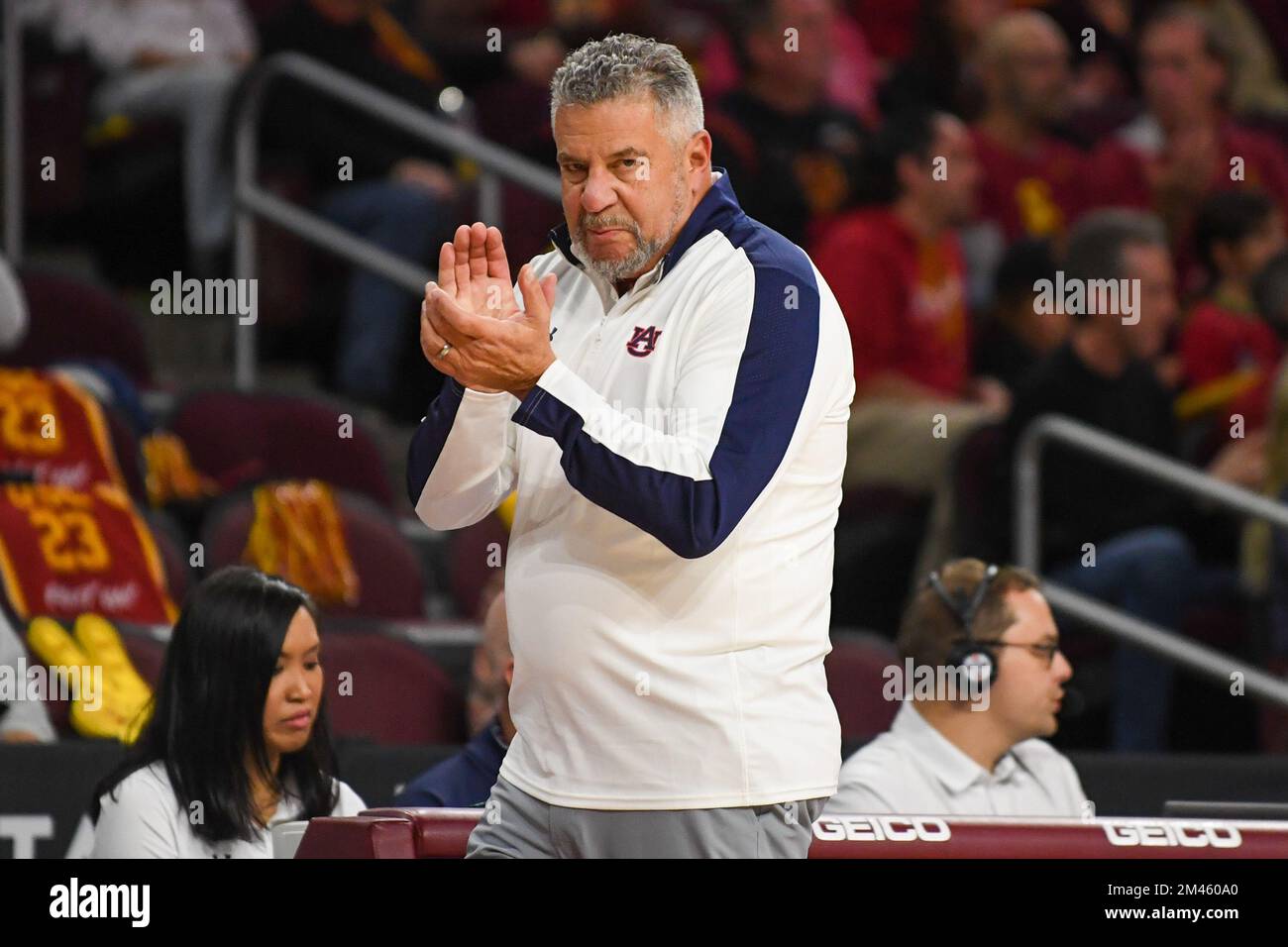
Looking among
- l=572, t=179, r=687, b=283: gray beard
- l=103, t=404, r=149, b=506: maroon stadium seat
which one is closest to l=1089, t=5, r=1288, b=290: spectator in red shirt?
l=103, t=404, r=149, b=506: maroon stadium seat

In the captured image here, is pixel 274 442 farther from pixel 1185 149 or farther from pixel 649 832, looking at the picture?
pixel 649 832

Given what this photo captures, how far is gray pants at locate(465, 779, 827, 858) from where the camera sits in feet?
9.63

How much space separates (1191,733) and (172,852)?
3.52m

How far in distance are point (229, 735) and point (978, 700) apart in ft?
5.07

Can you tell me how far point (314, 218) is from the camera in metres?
7.56

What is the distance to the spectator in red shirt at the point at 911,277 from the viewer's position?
732 centimetres

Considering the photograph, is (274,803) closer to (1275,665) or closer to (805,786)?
(805,786)

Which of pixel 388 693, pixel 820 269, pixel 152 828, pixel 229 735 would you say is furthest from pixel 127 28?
pixel 152 828

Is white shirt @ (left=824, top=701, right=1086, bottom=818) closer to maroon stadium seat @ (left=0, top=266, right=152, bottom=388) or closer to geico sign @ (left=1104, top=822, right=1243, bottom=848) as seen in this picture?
geico sign @ (left=1104, top=822, right=1243, bottom=848)

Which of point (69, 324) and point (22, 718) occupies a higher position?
point (69, 324)

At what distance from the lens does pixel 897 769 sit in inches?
186

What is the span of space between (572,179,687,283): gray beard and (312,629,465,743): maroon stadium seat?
2650mm
